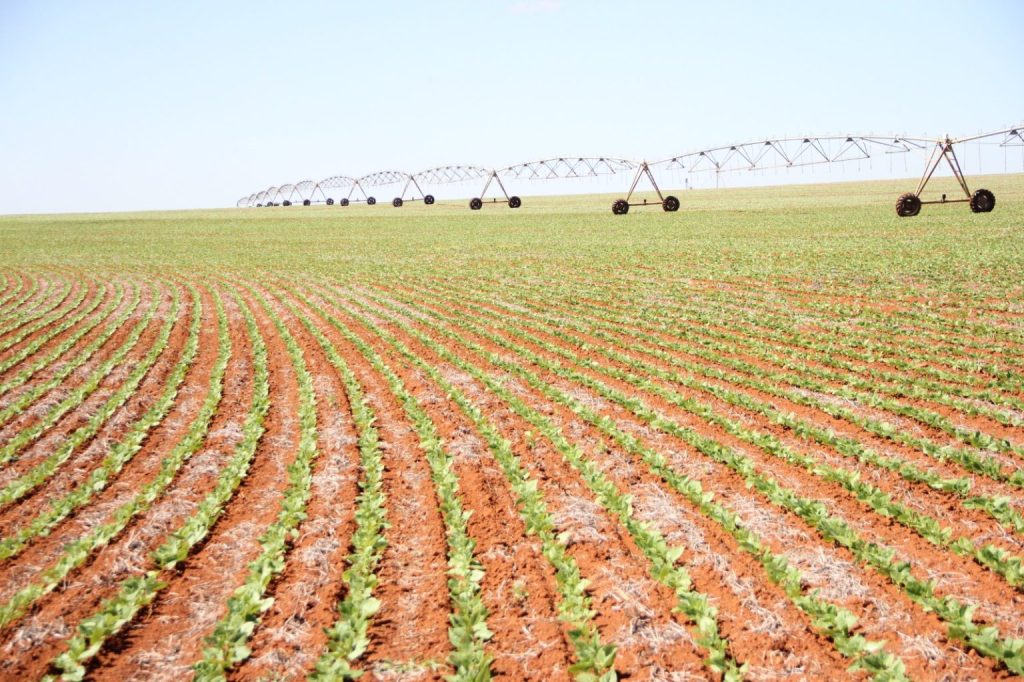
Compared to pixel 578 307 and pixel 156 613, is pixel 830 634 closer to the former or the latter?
pixel 156 613

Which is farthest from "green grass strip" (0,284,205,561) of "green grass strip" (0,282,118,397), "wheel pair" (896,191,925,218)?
"wheel pair" (896,191,925,218)

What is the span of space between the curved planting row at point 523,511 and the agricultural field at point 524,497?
0.04 metres

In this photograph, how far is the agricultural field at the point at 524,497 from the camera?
5238mm

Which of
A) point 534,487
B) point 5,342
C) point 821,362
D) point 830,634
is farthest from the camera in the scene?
point 5,342

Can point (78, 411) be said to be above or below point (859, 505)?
above

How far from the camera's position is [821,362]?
1346 cm

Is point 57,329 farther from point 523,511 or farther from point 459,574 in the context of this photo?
point 459,574

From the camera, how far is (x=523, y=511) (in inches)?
295

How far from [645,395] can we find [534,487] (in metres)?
4.49

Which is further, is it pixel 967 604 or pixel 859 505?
pixel 859 505

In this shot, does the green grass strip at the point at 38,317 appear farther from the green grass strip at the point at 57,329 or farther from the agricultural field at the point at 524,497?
the agricultural field at the point at 524,497

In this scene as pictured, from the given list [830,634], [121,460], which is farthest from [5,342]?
[830,634]

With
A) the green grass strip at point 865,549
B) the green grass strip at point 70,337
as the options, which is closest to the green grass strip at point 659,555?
the green grass strip at point 865,549

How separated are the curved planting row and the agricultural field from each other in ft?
0.13
